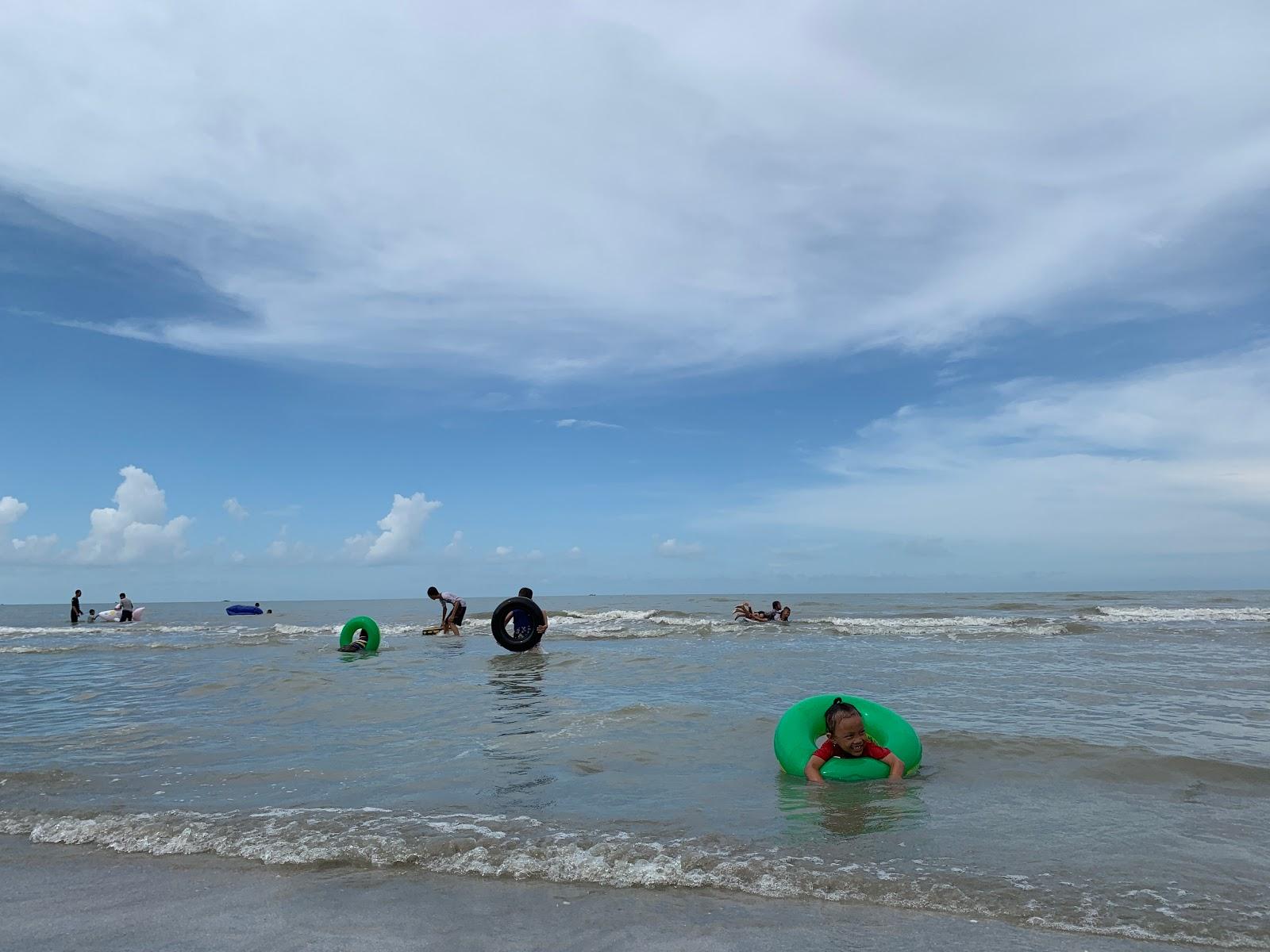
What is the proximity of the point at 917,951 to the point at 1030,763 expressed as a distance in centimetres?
415

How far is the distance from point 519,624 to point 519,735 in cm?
1002

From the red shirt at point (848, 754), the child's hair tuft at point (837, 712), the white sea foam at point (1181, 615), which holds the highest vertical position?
the child's hair tuft at point (837, 712)

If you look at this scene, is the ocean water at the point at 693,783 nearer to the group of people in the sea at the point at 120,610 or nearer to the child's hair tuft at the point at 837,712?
the child's hair tuft at the point at 837,712

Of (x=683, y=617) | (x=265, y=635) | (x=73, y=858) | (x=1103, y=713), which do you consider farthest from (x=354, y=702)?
(x=683, y=617)

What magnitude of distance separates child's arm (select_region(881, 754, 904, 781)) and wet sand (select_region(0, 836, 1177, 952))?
263 centimetres

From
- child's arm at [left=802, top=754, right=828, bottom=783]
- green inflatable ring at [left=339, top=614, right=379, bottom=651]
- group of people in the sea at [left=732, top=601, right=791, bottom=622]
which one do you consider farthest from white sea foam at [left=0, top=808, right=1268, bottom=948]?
group of people in the sea at [left=732, top=601, right=791, bottom=622]

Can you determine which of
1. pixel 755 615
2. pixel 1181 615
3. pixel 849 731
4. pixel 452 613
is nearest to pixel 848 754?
pixel 849 731

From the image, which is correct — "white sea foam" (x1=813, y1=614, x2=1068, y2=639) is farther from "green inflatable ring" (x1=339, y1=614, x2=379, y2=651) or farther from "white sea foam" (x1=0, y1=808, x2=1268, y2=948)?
"white sea foam" (x1=0, y1=808, x2=1268, y2=948)

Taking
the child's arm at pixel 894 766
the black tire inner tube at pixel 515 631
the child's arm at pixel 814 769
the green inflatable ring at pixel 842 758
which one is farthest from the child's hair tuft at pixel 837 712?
the black tire inner tube at pixel 515 631

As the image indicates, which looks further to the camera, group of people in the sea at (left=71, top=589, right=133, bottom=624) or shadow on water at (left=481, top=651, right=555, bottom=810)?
group of people in the sea at (left=71, top=589, right=133, bottom=624)

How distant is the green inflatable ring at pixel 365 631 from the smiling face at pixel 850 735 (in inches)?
596

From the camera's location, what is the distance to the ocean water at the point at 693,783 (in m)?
4.16

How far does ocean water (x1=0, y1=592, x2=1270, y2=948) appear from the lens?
4164mm

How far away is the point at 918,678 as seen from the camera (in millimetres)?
12805
